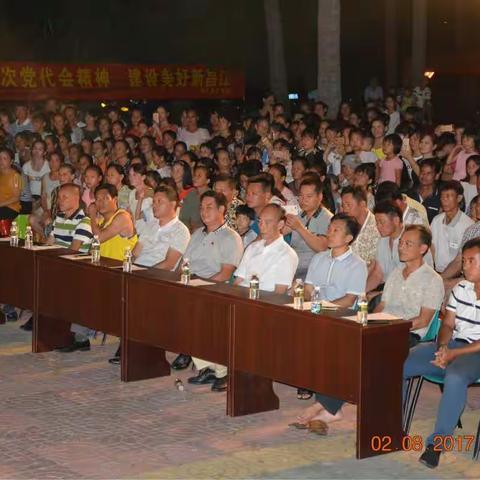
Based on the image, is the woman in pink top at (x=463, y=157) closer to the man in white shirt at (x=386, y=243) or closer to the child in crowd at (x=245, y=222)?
the child in crowd at (x=245, y=222)

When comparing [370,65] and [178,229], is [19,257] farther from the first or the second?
[370,65]

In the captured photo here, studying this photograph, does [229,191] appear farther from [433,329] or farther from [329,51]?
[329,51]

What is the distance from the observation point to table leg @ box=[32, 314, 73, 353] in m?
11.5

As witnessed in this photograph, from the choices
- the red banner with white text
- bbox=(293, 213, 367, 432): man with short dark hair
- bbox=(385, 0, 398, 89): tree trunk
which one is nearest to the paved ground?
bbox=(293, 213, 367, 432): man with short dark hair

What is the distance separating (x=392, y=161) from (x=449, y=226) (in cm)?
322

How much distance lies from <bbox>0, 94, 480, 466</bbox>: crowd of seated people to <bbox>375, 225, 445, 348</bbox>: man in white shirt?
0.03 ft

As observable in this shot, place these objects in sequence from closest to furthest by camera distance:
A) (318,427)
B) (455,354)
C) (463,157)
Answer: (455,354)
(318,427)
(463,157)

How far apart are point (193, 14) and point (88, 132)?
14937 mm

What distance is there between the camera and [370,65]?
118 ft

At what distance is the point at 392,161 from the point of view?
14500mm

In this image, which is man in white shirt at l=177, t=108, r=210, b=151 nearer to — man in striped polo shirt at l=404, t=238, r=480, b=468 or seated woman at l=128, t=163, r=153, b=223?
seated woman at l=128, t=163, r=153, b=223

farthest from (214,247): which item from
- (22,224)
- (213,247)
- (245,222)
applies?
(22,224)

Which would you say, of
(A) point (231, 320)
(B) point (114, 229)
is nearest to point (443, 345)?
(A) point (231, 320)

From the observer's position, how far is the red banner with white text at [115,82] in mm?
22359
